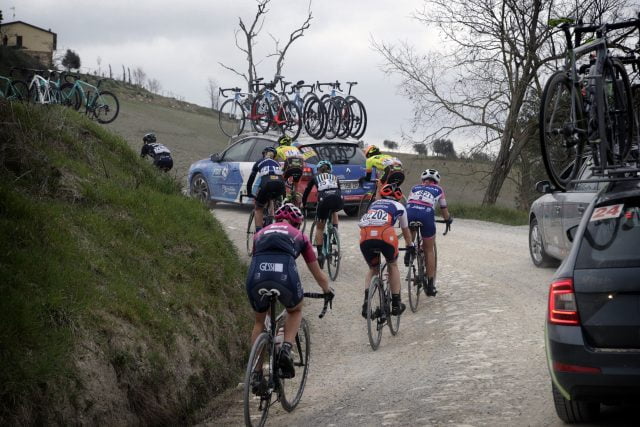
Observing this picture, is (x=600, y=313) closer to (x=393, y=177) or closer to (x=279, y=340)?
(x=279, y=340)

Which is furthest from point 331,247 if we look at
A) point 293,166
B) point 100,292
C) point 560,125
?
point 100,292

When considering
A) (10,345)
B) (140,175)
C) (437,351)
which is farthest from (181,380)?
(140,175)

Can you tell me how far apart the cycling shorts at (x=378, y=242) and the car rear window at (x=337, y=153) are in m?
9.71

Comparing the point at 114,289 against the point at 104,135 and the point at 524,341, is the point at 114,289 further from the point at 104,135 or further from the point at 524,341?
the point at 104,135

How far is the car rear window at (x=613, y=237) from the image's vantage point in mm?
5715

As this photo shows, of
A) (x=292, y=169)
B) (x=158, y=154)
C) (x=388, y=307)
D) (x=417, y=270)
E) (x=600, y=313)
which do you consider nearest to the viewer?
(x=600, y=313)

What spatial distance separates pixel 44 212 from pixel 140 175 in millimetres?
5144

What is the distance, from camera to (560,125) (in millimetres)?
8812

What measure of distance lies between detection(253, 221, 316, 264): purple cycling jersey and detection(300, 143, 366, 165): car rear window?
12.7 meters

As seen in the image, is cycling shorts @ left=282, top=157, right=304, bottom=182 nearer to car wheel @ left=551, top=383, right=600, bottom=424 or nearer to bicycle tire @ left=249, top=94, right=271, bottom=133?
bicycle tire @ left=249, top=94, right=271, bottom=133

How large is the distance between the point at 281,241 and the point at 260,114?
17655mm

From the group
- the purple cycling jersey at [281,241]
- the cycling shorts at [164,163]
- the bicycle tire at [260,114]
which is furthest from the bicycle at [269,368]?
the bicycle tire at [260,114]

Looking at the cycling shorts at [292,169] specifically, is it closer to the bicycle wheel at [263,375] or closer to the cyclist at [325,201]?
the cyclist at [325,201]

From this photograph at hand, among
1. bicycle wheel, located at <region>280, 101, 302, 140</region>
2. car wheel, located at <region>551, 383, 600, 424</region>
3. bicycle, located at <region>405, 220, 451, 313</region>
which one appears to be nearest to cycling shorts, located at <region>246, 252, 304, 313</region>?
car wheel, located at <region>551, 383, 600, 424</region>
